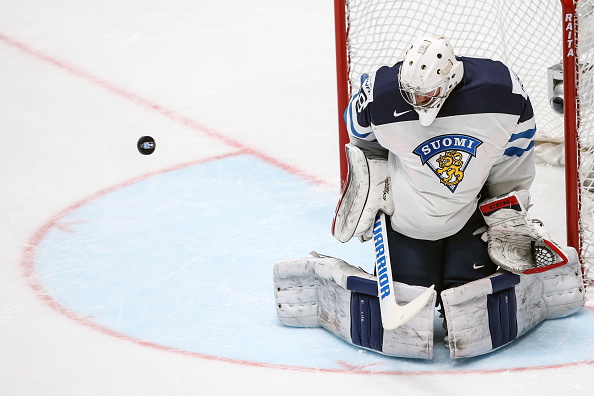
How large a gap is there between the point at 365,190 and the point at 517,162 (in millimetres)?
467

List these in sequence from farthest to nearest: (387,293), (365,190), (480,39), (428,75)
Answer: (480,39) → (365,190) → (387,293) → (428,75)

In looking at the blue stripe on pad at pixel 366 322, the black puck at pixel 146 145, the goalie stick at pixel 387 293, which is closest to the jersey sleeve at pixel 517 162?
the goalie stick at pixel 387 293

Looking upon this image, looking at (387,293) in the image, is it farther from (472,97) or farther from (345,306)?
(472,97)

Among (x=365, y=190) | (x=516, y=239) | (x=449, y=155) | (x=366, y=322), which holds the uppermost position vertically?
(x=449, y=155)

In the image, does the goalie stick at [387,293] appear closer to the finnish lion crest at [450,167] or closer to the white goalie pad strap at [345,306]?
the white goalie pad strap at [345,306]

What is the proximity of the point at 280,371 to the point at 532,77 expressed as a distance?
7.00 ft

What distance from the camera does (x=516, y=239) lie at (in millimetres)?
3641

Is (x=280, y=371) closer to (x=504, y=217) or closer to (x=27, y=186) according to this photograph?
(x=504, y=217)

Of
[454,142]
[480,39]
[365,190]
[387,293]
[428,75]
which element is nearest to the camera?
[428,75]

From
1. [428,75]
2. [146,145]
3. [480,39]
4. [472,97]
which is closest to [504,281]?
[472,97]

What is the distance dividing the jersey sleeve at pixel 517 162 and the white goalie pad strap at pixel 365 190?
1.04 feet

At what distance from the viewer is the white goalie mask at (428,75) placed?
3.35 m

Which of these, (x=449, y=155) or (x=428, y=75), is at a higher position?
(x=428, y=75)

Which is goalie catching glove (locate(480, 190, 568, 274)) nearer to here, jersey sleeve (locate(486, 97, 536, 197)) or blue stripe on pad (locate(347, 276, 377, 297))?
jersey sleeve (locate(486, 97, 536, 197))
